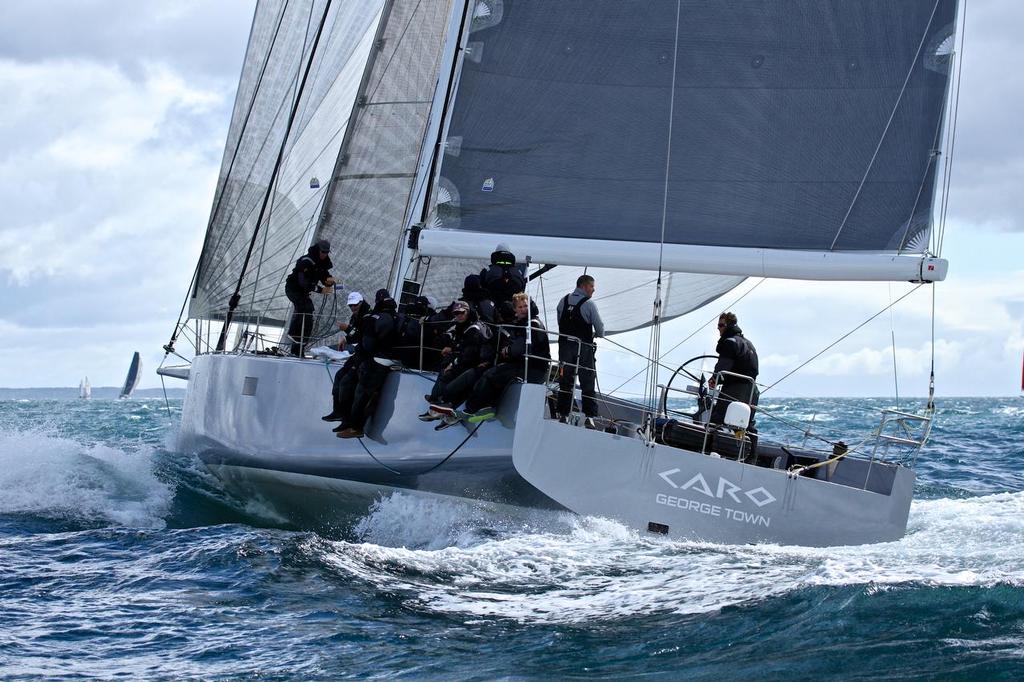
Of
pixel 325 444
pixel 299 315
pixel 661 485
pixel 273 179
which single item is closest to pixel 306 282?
pixel 299 315

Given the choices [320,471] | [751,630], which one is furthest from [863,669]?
[320,471]

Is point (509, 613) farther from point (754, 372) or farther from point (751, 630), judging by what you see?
point (754, 372)

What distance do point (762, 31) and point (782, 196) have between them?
129 cm

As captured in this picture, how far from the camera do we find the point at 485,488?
804 cm

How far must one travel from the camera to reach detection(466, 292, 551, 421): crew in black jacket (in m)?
7.95

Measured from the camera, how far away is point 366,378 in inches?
340

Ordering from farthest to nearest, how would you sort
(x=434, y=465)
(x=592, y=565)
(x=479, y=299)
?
(x=479, y=299) → (x=434, y=465) → (x=592, y=565)

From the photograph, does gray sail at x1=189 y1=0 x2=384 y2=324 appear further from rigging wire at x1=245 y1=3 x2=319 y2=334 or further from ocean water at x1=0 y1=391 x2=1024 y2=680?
ocean water at x1=0 y1=391 x2=1024 y2=680

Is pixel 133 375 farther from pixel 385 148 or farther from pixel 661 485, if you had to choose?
pixel 661 485

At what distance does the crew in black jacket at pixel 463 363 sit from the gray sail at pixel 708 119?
120 cm

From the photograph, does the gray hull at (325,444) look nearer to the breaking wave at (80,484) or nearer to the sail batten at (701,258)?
the breaking wave at (80,484)

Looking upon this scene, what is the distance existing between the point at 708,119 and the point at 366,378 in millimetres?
3272

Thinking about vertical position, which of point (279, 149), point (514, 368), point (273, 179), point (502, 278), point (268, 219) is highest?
point (279, 149)

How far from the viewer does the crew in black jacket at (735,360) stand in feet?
27.3
